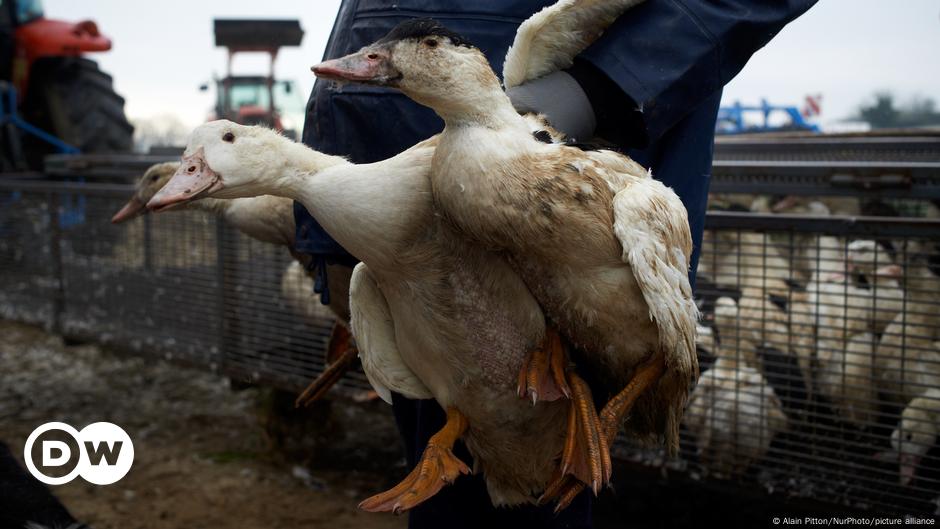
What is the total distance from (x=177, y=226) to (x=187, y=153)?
355cm

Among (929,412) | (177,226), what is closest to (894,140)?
(929,412)

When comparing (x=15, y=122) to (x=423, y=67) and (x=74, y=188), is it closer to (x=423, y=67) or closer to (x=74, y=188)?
(x=74, y=188)

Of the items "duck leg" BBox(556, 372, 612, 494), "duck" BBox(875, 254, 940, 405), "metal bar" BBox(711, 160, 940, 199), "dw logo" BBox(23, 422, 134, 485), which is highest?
"metal bar" BBox(711, 160, 940, 199)

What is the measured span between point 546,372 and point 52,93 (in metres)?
9.71

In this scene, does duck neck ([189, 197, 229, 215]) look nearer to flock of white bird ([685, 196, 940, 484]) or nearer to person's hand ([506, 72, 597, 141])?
flock of white bird ([685, 196, 940, 484])

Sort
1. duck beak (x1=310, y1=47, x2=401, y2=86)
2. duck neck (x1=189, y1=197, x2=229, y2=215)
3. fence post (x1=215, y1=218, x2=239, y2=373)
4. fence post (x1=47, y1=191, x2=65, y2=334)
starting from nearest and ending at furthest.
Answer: duck beak (x1=310, y1=47, x2=401, y2=86) < duck neck (x1=189, y1=197, x2=229, y2=215) < fence post (x1=215, y1=218, x2=239, y2=373) < fence post (x1=47, y1=191, x2=65, y2=334)

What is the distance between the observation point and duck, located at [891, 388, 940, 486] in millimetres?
2928

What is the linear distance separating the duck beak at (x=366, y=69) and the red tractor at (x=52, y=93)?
9019 millimetres

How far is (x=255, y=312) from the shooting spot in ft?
14.8

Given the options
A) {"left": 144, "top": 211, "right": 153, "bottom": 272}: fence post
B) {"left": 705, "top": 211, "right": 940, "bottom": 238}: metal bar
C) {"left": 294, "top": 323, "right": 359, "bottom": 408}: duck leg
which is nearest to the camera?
{"left": 294, "top": 323, "right": 359, "bottom": 408}: duck leg

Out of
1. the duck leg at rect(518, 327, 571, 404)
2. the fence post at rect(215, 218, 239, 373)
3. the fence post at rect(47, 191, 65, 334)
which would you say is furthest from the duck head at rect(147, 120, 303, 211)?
the fence post at rect(47, 191, 65, 334)

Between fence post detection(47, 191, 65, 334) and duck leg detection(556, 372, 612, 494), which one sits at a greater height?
duck leg detection(556, 372, 612, 494)

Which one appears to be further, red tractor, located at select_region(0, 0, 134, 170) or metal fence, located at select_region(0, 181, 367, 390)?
red tractor, located at select_region(0, 0, 134, 170)

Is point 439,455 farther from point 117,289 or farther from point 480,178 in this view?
point 117,289
